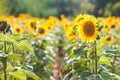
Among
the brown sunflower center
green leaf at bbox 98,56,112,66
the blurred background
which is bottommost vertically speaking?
green leaf at bbox 98,56,112,66

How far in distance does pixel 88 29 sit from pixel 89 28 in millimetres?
24

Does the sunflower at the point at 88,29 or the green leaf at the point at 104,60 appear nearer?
the sunflower at the point at 88,29

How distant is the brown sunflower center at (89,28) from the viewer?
3174 mm

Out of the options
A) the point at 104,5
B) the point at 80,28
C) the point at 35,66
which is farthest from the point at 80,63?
the point at 104,5

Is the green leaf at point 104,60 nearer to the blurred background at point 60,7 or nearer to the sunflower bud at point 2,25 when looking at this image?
the sunflower bud at point 2,25

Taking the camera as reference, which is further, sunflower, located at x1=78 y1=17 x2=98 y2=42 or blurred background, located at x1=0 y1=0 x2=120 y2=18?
blurred background, located at x1=0 y1=0 x2=120 y2=18

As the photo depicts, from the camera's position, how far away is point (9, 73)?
280 cm

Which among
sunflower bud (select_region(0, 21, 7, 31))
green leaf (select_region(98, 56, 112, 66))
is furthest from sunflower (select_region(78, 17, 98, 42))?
sunflower bud (select_region(0, 21, 7, 31))

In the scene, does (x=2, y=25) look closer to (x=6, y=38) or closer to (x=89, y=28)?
(x=6, y=38)

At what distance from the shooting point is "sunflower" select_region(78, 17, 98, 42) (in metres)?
3.16

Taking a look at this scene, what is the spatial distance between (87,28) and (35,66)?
2011 mm

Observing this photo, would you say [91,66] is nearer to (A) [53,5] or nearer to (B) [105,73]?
(B) [105,73]

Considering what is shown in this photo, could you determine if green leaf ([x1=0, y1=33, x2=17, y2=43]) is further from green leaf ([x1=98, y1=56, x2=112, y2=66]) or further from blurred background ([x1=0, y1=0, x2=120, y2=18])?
blurred background ([x1=0, y1=0, x2=120, y2=18])

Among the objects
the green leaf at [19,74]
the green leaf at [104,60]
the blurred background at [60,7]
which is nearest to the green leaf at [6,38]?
the green leaf at [19,74]
